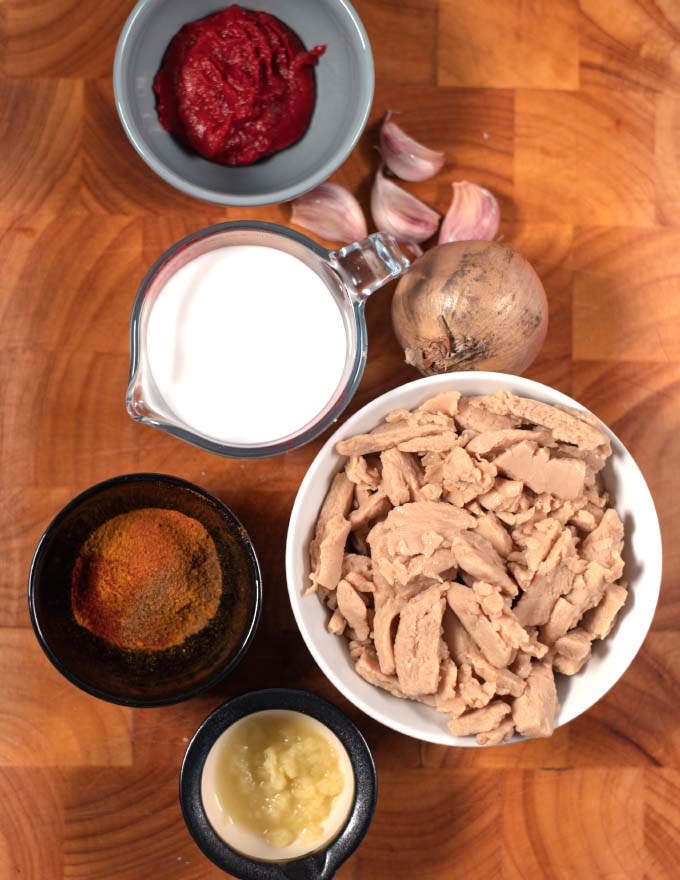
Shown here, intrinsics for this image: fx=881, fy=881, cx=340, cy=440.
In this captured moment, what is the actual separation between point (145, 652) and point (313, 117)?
90 centimetres

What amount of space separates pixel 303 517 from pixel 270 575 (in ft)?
0.72

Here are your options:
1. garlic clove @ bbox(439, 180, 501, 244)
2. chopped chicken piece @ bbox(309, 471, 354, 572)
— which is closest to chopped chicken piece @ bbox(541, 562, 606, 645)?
chopped chicken piece @ bbox(309, 471, 354, 572)

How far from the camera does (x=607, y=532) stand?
4.12ft

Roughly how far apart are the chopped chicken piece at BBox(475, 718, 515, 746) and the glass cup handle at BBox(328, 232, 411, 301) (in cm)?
66

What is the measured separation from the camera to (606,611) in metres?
1.27

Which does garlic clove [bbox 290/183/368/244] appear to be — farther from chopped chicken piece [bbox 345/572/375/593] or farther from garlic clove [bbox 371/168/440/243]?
chopped chicken piece [bbox 345/572/375/593]

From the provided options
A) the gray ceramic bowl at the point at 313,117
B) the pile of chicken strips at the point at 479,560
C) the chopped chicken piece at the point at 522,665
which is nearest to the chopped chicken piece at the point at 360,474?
the pile of chicken strips at the point at 479,560

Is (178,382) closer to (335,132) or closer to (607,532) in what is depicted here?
(335,132)

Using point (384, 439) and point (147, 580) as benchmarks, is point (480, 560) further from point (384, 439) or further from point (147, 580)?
point (147, 580)

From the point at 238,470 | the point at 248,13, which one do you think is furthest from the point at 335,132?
the point at 238,470

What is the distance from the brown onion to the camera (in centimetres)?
132

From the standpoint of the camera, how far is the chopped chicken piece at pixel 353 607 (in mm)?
1253

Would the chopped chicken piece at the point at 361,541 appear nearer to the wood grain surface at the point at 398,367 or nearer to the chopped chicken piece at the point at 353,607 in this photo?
the chopped chicken piece at the point at 353,607

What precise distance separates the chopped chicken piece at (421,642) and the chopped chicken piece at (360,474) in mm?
181
